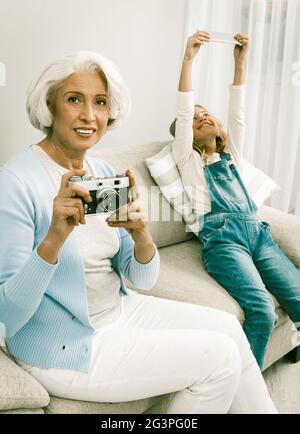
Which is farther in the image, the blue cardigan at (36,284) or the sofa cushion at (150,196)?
the sofa cushion at (150,196)

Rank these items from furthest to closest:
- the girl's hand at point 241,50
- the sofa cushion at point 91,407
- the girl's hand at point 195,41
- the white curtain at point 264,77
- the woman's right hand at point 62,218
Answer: the white curtain at point 264,77 < the girl's hand at point 241,50 < the girl's hand at point 195,41 < the sofa cushion at point 91,407 < the woman's right hand at point 62,218

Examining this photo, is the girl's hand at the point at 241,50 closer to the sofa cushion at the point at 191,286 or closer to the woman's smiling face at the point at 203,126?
the woman's smiling face at the point at 203,126

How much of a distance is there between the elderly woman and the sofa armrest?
60 cm

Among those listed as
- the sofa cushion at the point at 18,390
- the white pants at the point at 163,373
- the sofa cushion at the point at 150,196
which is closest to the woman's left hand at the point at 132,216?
the white pants at the point at 163,373

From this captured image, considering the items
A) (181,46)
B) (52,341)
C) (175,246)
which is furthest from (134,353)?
(181,46)

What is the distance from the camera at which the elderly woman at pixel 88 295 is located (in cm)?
102

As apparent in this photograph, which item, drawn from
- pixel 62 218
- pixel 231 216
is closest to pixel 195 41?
pixel 231 216

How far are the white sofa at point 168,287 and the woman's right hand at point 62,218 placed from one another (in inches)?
10.5

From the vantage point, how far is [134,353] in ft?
3.57

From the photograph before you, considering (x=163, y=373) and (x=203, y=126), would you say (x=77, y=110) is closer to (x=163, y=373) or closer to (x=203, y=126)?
(x=163, y=373)

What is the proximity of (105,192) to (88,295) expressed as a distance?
0.29m

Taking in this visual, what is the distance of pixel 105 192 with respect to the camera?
3.43ft

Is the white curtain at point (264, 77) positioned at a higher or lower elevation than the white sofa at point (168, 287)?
higher

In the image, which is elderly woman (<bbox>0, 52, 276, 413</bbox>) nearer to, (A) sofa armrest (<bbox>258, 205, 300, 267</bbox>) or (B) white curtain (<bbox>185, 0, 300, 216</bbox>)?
(A) sofa armrest (<bbox>258, 205, 300, 267</bbox>)
